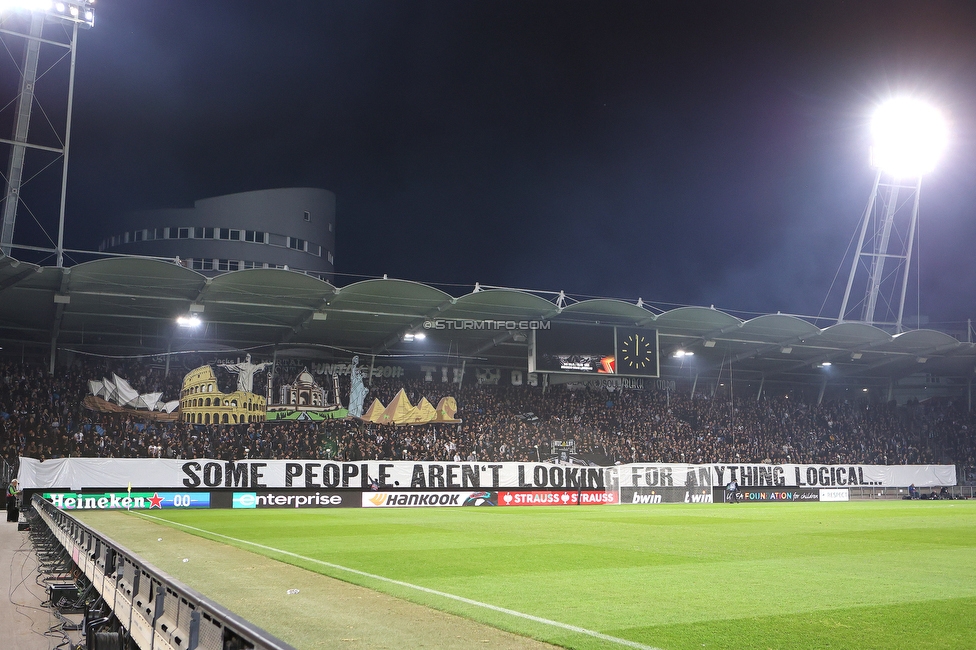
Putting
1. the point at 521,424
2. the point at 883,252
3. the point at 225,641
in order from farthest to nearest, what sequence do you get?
the point at 883,252 < the point at 521,424 < the point at 225,641

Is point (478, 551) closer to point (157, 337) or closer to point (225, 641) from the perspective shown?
point (225, 641)

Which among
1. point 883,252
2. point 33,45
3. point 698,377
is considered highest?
point 33,45

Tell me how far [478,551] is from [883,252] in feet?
141

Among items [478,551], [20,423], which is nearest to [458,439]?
Answer: [20,423]

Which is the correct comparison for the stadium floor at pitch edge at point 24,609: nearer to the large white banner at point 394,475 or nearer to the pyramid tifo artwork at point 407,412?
the large white banner at point 394,475

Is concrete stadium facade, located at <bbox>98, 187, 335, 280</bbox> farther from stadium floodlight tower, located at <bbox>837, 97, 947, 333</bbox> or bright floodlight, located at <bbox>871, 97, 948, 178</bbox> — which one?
bright floodlight, located at <bbox>871, 97, 948, 178</bbox>

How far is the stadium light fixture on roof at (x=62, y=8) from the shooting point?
3039cm

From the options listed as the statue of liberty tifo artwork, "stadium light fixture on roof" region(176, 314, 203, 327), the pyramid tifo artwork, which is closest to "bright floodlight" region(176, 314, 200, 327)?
"stadium light fixture on roof" region(176, 314, 203, 327)

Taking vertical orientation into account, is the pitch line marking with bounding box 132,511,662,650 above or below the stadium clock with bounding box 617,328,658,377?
below

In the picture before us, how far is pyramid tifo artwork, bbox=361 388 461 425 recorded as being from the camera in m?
42.7

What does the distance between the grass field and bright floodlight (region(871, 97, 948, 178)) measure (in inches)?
1169

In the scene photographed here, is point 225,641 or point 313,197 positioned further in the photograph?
point 313,197

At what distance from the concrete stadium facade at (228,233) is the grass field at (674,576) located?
43.0 metres

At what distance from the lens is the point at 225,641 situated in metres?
4.36
